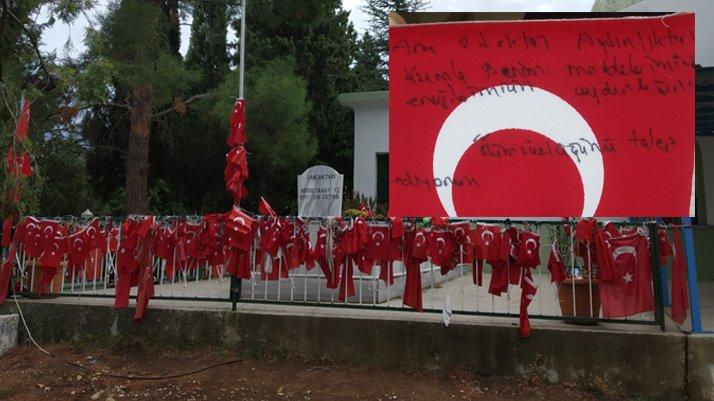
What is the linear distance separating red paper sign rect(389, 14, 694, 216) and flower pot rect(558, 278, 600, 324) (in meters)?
1.15

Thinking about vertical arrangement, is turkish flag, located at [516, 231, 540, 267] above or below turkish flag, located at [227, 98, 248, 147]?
below

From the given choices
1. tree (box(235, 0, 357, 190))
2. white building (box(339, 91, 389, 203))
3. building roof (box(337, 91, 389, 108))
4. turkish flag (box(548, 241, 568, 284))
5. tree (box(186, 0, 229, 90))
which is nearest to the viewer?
turkish flag (box(548, 241, 568, 284))

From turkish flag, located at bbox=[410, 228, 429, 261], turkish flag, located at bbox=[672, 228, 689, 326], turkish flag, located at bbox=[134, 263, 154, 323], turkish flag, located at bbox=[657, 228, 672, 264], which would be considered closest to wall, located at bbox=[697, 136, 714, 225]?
turkish flag, located at bbox=[657, 228, 672, 264]

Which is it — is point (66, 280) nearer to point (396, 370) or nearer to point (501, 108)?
point (396, 370)

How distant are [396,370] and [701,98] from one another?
5.36 meters

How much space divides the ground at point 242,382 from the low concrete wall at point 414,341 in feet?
0.39

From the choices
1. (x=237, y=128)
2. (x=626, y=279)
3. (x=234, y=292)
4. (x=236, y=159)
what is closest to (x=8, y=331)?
(x=234, y=292)

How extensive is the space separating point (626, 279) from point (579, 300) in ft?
1.56

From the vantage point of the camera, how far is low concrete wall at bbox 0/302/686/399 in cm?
448

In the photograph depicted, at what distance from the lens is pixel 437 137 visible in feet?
14.3

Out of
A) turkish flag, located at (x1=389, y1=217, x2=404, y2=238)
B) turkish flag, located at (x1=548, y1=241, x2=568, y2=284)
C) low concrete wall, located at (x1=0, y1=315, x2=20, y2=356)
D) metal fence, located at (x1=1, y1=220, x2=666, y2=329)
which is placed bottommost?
low concrete wall, located at (x1=0, y1=315, x2=20, y2=356)

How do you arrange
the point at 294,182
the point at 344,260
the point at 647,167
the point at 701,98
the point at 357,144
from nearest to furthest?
1. the point at 647,167
2. the point at 344,260
3. the point at 701,98
4. the point at 357,144
5. the point at 294,182

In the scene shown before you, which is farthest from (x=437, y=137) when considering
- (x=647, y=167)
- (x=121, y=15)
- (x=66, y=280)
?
(x=121, y=15)

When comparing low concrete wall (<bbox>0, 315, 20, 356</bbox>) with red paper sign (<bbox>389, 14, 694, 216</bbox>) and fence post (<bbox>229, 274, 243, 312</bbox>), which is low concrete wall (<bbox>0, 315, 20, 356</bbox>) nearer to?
fence post (<bbox>229, 274, 243, 312</bbox>)
